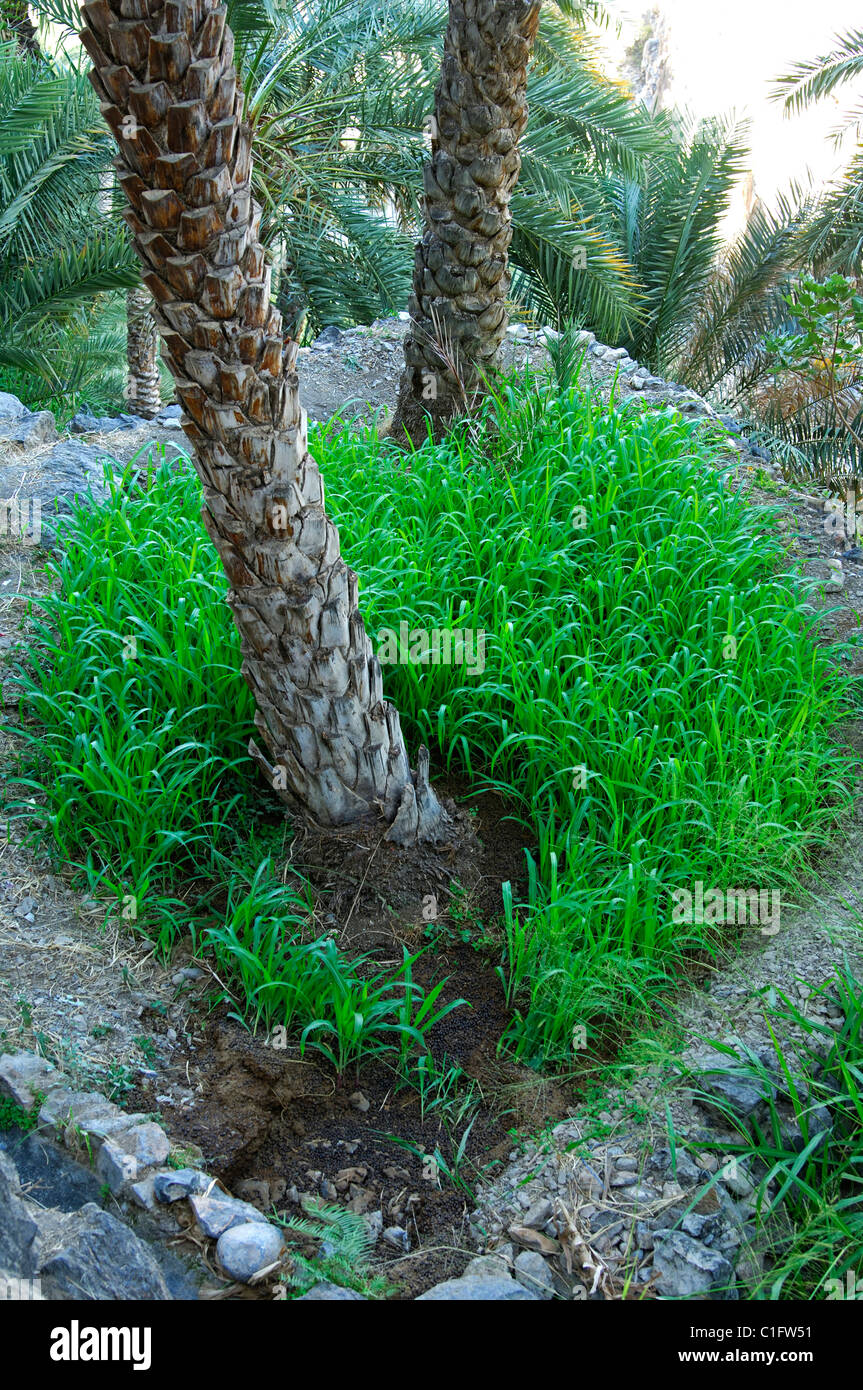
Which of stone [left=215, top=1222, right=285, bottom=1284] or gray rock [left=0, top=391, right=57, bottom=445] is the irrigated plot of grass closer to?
stone [left=215, top=1222, right=285, bottom=1284]

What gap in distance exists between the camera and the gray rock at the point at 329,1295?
79.9 inches

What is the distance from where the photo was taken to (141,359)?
8422 mm

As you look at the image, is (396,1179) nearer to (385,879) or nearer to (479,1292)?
(479,1292)

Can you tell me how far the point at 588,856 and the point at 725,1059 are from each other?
70 centimetres

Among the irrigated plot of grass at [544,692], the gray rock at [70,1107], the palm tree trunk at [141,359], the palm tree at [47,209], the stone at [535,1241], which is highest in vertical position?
the palm tree at [47,209]

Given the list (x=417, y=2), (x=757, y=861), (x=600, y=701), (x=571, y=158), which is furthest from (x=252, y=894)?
(x=417, y=2)

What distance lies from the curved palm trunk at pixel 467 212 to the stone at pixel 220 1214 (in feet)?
11.6

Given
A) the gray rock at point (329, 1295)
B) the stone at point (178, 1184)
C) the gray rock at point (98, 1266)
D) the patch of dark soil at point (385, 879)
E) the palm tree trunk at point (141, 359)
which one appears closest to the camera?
the gray rock at point (98, 1266)

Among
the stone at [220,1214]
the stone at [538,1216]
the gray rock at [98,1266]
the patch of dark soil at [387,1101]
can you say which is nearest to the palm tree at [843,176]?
the patch of dark soil at [387,1101]

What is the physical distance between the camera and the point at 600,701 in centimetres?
331

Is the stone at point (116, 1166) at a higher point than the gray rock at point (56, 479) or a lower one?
lower

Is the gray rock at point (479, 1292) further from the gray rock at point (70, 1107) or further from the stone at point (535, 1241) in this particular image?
the gray rock at point (70, 1107)

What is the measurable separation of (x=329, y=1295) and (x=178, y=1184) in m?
0.39

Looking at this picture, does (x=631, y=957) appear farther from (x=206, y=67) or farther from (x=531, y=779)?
(x=206, y=67)
